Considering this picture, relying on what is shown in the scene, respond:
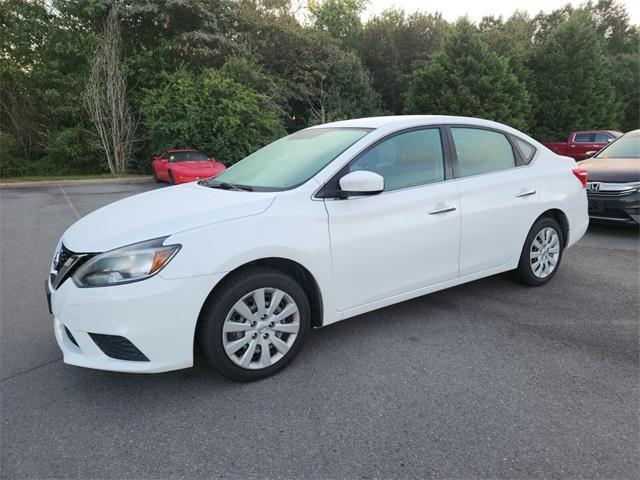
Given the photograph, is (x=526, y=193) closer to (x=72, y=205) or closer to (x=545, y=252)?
(x=545, y=252)

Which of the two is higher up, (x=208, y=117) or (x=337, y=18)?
(x=337, y=18)

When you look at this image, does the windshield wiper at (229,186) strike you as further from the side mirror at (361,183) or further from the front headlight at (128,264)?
the front headlight at (128,264)

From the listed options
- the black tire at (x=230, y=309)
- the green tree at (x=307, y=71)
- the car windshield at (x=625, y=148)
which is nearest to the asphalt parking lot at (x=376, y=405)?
the black tire at (x=230, y=309)

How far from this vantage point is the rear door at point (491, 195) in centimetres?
352

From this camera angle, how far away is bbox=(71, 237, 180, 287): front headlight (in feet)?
7.79

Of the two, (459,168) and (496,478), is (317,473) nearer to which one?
(496,478)

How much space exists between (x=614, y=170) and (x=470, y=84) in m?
18.6

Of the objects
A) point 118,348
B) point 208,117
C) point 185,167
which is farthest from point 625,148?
point 208,117

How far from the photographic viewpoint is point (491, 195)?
362 centimetres

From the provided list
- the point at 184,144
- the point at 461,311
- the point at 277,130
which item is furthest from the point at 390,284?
the point at 277,130

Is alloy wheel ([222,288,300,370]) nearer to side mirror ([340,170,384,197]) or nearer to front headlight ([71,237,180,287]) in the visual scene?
front headlight ([71,237,180,287])

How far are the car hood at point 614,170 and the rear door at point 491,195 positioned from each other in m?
2.95

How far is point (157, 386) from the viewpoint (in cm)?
272

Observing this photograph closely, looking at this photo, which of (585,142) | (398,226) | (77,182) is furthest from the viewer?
(585,142)
